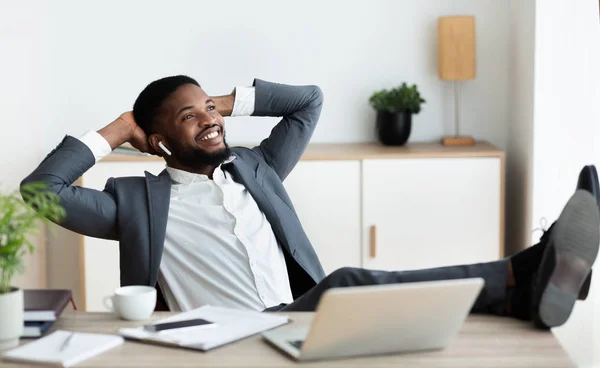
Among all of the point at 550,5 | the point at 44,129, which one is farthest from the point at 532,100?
the point at 44,129

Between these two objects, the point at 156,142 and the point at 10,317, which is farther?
the point at 156,142

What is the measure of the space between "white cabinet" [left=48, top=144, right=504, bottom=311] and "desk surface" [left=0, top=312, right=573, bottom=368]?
2.10 meters

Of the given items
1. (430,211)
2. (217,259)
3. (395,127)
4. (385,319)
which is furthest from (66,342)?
(395,127)

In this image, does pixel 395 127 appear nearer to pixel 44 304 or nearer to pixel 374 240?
pixel 374 240

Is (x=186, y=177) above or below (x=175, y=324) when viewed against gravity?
above

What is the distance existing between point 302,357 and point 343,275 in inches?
20.6

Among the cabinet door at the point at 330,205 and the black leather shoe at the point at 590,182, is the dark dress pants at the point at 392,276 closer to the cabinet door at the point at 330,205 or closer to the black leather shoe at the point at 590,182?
the black leather shoe at the point at 590,182

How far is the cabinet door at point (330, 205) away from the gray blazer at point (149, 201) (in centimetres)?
93

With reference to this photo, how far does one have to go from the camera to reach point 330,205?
3854mm

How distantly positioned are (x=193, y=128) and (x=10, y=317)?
112 centimetres

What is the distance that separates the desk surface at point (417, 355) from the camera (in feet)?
5.14

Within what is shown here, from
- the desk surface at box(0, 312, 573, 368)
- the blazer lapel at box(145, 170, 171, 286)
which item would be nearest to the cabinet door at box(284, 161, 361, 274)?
the blazer lapel at box(145, 170, 171, 286)

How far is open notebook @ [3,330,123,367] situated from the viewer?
1.59 metres

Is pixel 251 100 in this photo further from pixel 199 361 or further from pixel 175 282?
pixel 199 361
